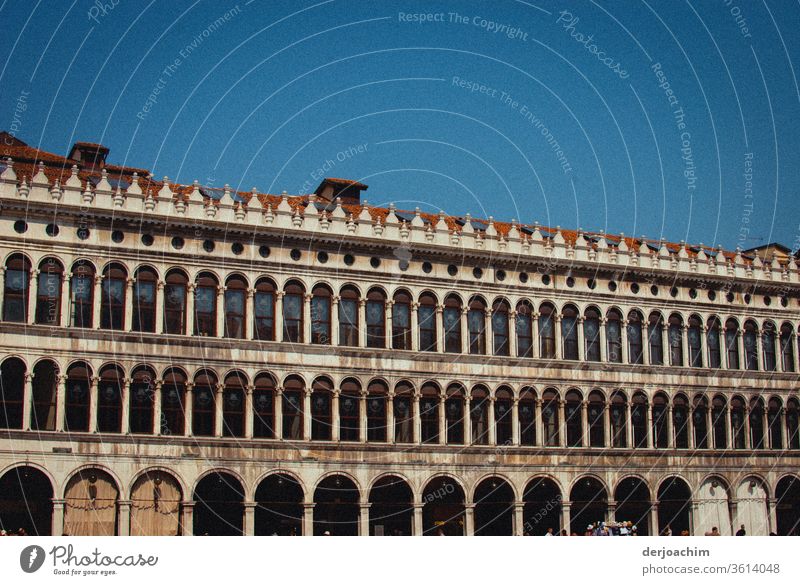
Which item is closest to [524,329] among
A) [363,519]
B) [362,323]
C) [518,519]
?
[362,323]

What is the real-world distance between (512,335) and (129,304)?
15426mm

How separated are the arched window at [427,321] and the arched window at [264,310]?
19.8 ft

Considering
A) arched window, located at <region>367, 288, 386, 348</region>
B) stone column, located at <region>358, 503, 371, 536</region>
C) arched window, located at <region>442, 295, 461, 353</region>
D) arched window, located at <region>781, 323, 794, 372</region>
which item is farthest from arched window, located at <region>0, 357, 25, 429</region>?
arched window, located at <region>781, 323, 794, 372</region>

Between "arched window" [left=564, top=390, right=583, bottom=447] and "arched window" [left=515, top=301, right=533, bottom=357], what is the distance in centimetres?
259

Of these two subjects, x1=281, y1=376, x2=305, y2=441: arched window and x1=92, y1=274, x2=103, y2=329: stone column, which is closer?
x1=92, y1=274, x2=103, y2=329: stone column

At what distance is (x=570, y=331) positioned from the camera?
160 ft

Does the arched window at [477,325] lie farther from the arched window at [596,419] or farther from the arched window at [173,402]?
the arched window at [173,402]

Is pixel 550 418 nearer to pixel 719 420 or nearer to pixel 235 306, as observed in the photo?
pixel 719 420

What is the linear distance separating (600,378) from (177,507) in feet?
61.0

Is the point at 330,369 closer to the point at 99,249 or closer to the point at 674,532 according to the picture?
the point at 99,249

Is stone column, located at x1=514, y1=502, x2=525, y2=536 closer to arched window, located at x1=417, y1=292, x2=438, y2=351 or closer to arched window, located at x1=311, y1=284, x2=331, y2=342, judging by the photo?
arched window, located at x1=417, y1=292, x2=438, y2=351

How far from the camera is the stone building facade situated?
39.8m

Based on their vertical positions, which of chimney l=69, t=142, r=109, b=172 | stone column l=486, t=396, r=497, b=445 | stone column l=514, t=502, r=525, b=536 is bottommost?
stone column l=514, t=502, r=525, b=536

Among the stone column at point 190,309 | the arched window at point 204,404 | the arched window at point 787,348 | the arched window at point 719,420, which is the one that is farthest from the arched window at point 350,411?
the arched window at point 787,348
